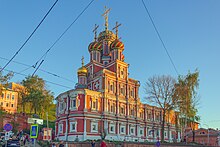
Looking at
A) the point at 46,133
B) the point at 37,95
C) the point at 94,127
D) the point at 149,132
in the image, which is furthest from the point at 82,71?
the point at 149,132

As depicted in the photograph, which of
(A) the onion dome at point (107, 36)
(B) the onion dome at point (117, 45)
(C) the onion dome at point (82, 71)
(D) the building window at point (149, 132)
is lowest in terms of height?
(D) the building window at point (149, 132)

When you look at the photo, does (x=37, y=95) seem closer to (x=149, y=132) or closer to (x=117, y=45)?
(x=117, y=45)

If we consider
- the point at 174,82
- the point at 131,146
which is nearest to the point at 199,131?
the point at 174,82

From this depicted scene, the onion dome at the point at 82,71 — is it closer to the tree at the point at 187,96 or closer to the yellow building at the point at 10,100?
the tree at the point at 187,96

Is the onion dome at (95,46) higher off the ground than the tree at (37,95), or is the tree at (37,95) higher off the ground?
Answer: the onion dome at (95,46)

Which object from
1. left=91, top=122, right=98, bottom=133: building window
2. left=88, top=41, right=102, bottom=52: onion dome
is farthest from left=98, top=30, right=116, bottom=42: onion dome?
left=91, top=122, right=98, bottom=133: building window

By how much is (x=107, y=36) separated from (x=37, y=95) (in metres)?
20.0

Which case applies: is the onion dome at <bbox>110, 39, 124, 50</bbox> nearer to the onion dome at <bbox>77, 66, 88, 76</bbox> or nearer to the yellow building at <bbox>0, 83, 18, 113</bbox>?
the onion dome at <bbox>77, 66, 88, 76</bbox>

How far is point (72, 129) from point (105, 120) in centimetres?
597

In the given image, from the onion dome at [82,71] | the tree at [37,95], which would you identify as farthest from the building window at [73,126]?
the tree at [37,95]

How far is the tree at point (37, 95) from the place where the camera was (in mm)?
59438

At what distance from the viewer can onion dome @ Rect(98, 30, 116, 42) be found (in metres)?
59.3

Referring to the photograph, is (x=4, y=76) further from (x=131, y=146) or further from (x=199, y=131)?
(x=199, y=131)

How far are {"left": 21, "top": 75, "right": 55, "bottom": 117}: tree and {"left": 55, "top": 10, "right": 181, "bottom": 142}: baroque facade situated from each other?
9651mm
